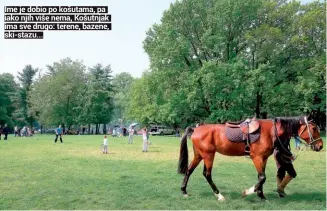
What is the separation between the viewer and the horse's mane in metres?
→ 8.95

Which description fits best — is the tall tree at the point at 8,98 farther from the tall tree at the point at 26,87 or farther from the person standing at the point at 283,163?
the person standing at the point at 283,163

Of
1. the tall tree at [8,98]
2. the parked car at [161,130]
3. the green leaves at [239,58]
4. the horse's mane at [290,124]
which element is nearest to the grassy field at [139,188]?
the horse's mane at [290,124]

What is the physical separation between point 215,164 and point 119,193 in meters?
7.76

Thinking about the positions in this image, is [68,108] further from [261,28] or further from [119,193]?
[119,193]

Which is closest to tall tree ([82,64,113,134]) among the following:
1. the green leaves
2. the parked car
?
the parked car

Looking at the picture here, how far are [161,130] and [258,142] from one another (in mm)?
59328

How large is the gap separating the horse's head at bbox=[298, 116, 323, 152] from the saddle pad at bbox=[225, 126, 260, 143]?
1.21 m

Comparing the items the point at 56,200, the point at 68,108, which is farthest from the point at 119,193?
the point at 68,108

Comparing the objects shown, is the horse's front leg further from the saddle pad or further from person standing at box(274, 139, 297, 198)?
person standing at box(274, 139, 297, 198)

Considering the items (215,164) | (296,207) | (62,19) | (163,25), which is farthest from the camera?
(163,25)

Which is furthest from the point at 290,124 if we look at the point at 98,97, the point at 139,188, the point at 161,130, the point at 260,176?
the point at 98,97

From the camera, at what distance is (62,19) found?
15.4 m

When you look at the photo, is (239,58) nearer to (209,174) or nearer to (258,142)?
(258,142)

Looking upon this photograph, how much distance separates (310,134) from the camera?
8789mm
